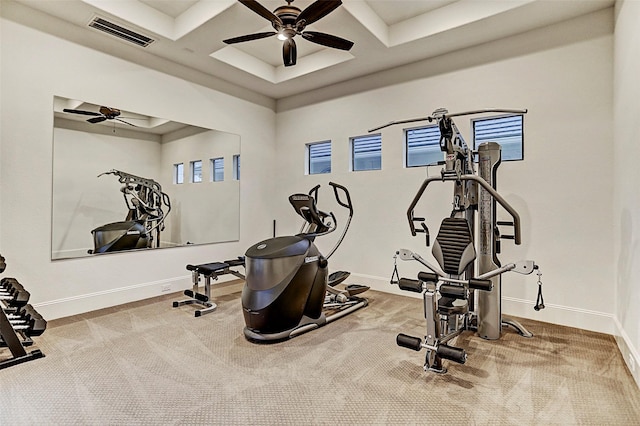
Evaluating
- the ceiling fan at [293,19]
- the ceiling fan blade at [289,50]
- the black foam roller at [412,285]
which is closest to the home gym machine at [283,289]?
the black foam roller at [412,285]

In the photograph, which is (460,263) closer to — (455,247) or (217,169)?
(455,247)

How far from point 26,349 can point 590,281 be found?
17.3 feet

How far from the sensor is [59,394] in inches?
85.5

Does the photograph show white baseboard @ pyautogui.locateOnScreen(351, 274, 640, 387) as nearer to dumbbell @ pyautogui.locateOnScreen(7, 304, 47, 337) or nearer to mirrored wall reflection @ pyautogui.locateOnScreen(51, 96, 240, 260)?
mirrored wall reflection @ pyautogui.locateOnScreen(51, 96, 240, 260)

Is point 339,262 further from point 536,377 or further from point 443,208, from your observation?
point 536,377

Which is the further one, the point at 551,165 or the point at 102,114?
the point at 102,114

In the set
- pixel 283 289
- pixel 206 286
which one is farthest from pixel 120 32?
pixel 283 289

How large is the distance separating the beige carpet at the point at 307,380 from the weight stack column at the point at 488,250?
0.16 meters

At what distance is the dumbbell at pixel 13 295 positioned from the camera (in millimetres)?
2709

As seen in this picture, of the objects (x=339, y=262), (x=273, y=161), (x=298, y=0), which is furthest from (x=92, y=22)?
(x=339, y=262)

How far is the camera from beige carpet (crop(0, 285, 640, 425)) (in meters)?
1.99

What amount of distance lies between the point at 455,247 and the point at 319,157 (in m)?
3.34

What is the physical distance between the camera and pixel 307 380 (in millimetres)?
2393

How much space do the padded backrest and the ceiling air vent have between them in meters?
3.98
